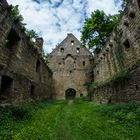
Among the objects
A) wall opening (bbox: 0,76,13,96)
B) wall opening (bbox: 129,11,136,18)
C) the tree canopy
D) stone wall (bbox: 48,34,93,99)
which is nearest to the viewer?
wall opening (bbox: 0,76,13,96)

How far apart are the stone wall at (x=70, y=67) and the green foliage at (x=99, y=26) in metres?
4.31

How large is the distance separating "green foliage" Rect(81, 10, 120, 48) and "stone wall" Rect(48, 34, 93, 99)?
4309 mm

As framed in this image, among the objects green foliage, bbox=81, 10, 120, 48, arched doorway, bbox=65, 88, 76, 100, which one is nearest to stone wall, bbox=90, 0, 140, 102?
green foliage, bbox=81, 10, 120, 48

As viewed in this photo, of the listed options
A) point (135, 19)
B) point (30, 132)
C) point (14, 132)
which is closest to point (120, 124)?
point (30, 132)

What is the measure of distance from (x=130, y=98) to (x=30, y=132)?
18.5ft

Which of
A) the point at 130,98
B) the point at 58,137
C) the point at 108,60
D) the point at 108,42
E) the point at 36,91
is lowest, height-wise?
Answer: the point at 58,137

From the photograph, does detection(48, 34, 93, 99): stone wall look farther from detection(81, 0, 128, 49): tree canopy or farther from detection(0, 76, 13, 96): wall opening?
detection(0, 76, 13, 96): wall opening

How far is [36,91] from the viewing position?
15203 mm

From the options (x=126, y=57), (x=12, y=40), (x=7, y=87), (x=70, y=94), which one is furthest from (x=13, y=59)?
(x=70, y=94)

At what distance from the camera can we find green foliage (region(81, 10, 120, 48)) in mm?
24150

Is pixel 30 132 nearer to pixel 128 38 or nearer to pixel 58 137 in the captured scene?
pixel 58 137

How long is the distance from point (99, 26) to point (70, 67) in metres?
7.69

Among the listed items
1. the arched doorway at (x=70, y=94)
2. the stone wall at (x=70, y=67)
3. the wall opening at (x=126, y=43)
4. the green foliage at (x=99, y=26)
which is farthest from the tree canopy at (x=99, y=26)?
the wall opening at (x=126, y=43)

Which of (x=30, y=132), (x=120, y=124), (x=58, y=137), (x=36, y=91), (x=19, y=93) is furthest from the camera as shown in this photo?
(x=36, y=91)
